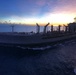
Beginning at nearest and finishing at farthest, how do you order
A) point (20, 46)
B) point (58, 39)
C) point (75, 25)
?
point (20, 46)
point (58, 39)
point (75, 25)

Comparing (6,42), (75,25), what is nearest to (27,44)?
(6,42)

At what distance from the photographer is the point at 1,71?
44938mm

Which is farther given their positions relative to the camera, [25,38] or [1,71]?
[25,38]

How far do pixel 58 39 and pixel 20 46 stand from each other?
102 feet

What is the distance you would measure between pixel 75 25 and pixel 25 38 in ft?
249

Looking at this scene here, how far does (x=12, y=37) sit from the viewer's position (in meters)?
96.9

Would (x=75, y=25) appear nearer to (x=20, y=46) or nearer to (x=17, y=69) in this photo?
(x=20, y=46)

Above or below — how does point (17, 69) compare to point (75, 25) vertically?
below

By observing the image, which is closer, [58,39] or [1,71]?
[1,71]

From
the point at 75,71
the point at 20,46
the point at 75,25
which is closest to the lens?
the point at 75,71

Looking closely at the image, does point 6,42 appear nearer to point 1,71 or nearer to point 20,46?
point 20,46

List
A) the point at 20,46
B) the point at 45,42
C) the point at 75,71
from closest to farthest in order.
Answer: the point at 75,71, the point at 20,46, the point at 45,42

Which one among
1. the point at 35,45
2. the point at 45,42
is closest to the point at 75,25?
the point at 45,42

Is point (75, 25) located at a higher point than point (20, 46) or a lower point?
higher
